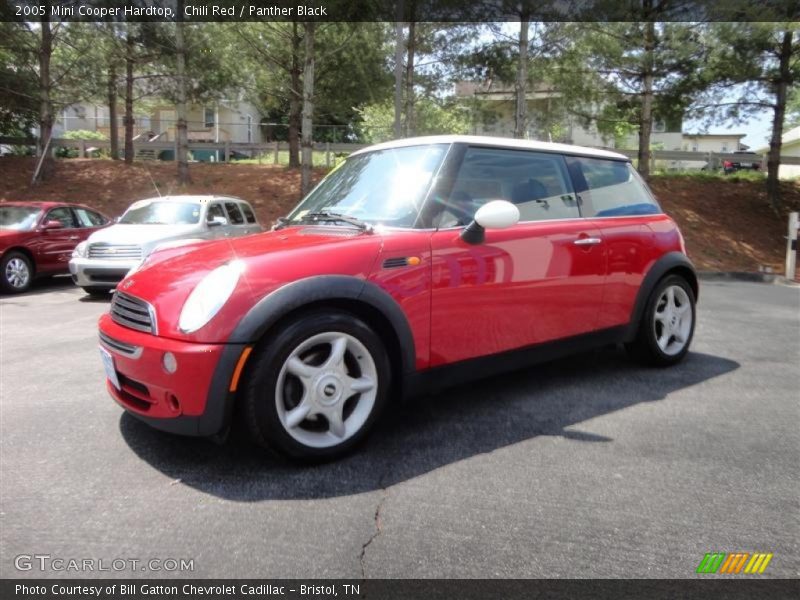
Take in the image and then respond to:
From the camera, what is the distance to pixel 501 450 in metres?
3.07

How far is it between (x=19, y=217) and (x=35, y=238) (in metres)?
0.67

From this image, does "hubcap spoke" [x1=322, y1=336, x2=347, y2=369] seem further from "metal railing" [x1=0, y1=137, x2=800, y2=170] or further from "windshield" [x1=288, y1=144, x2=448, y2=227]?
"metal railing" [x1=0, y1=137, x2=800, y2=170]

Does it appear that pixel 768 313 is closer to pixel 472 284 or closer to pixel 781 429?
pixel 781 429

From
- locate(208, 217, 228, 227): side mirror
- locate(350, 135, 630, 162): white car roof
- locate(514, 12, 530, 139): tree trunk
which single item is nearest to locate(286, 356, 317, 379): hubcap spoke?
locate(350, 135, 630, 162): white car roof

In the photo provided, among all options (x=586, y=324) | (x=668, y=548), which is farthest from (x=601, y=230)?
(x=668, y=548)

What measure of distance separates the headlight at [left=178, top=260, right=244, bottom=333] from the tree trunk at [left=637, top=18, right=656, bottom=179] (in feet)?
48.9

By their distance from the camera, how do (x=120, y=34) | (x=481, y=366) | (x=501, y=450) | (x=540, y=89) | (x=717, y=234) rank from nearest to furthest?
1. (x=501, y=450)
2. (x=481, y=366)
3. (x=717, y=234)
4. (x=120, y=34)
5. (x=540, y=89)

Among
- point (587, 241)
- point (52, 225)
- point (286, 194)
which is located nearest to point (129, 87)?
point (286, 194)

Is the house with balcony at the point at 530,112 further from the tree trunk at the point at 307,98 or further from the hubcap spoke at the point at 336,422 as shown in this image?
the hubcap spoke at the point at 336,422

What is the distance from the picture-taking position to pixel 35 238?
30.8ft

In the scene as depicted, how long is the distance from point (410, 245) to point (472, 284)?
434 millimetres

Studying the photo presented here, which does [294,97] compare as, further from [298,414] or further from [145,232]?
[298,414]

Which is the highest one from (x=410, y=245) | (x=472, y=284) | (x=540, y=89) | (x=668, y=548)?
(x=540, y=89)
